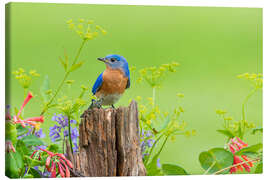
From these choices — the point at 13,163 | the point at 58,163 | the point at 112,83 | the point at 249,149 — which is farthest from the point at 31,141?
the point at 249,149

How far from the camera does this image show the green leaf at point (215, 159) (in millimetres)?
5535

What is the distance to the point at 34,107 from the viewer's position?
210 inches

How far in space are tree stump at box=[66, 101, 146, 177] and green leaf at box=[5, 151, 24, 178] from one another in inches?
18.0

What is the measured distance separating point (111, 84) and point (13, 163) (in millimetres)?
1388

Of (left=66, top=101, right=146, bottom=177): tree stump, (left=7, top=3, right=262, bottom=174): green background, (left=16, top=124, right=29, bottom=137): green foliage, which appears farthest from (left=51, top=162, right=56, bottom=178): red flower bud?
(left=7, top=3, right=262, bottom=174): green background

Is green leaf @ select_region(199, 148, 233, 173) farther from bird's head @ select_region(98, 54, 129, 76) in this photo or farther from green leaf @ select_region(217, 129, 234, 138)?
bird's head @ select_region(98, 54, 129, 76)

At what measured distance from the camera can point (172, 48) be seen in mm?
6441

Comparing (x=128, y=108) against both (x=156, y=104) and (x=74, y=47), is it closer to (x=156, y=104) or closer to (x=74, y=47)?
(x=156, y=104)

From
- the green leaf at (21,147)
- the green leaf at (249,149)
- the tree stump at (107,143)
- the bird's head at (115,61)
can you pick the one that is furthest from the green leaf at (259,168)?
the green leaf at (21,147)

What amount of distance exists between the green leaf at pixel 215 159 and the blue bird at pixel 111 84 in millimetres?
1076

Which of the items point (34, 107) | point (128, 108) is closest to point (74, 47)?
point (34, 107)

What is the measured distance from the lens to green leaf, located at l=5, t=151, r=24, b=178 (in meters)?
4.91

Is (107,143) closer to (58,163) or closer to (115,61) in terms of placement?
(58,163)

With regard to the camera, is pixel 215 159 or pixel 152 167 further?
pixel 215 159
